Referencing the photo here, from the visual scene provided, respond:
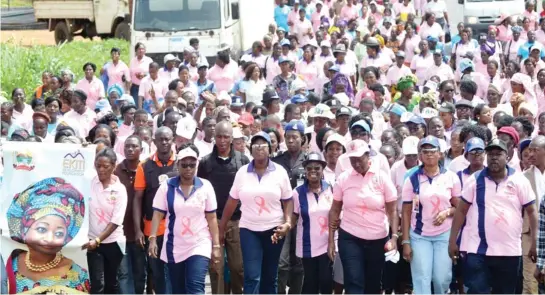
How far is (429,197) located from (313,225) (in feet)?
3.48

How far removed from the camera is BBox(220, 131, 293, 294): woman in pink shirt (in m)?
10.7

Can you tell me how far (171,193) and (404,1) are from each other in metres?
22.3

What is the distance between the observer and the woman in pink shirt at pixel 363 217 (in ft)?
34.0

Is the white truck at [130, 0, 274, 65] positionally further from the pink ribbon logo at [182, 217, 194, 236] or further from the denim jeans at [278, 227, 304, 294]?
the pink ribbon logo at [182, 217, 194, 236]

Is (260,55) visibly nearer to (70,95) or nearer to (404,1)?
(70,95)

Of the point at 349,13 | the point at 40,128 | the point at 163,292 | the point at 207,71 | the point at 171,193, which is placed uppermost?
the point at 349,13

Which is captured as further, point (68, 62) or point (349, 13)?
point (349, 13)

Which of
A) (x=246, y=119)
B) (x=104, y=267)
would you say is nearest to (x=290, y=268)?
(x=104, y=267)

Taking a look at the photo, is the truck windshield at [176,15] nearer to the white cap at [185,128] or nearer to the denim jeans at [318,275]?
the white cap at [185,128]

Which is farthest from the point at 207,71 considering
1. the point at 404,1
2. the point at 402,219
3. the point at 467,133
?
the point at 404,1

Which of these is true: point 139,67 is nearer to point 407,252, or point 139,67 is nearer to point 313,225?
point 313,225

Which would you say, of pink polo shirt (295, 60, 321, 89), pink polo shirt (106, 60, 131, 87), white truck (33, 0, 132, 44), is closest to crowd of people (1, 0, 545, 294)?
pink polo shirt (106, 60, 131, 87)

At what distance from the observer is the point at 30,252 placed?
8828 mm

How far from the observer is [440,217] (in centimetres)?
1028
